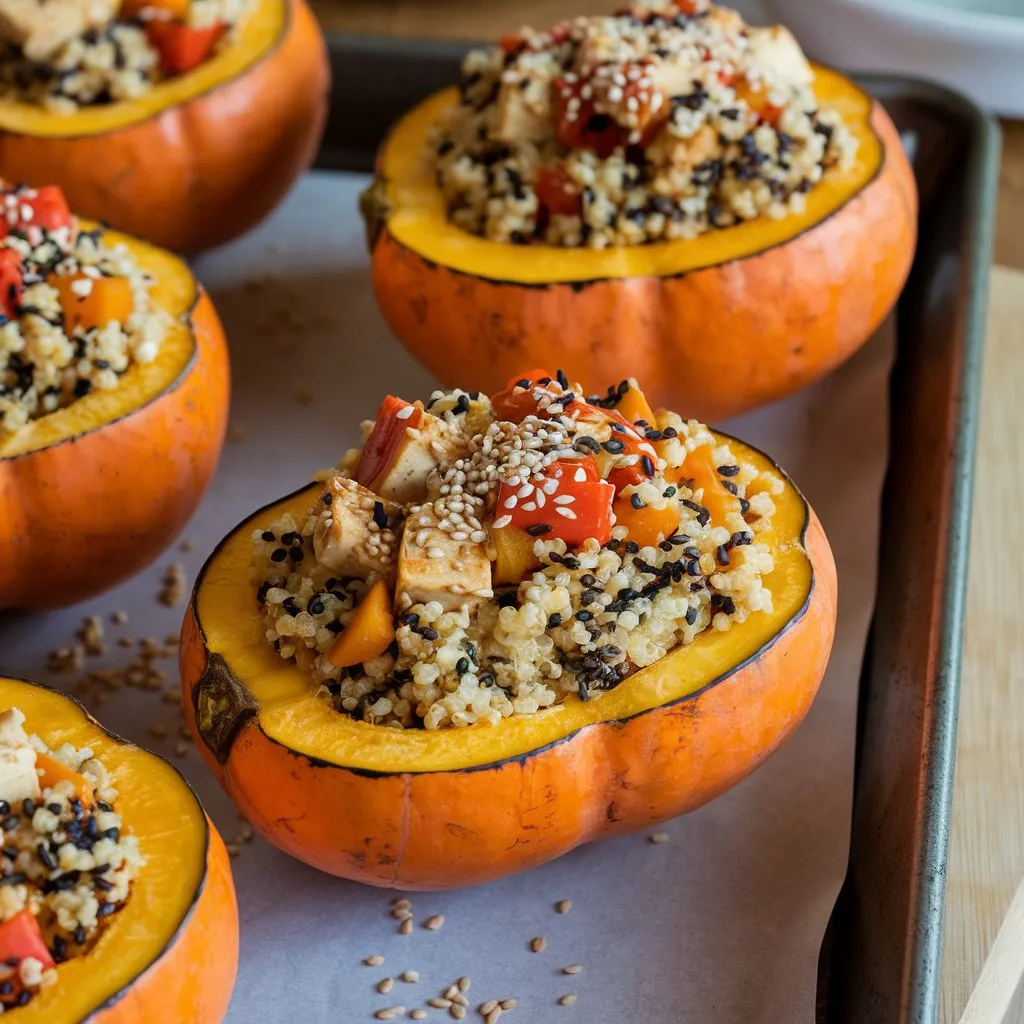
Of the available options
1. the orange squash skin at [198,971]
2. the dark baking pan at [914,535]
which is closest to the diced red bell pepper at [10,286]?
the orange squash skin at [198,971]

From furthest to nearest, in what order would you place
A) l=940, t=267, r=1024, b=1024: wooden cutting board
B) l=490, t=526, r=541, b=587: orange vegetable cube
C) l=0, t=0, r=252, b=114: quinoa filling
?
l=0, t=0, r=252, b=114: quinoa filling → l=940, t=267, r=1024, b=1024: wooden cutting board → l=490, t=526, r=541, b=587: orange vegetable cube

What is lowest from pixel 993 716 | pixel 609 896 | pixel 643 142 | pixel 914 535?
pixel 609 896

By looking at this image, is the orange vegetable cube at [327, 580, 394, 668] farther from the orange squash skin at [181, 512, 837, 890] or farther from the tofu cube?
the orange squash skin at [181, 512, 837, 890]

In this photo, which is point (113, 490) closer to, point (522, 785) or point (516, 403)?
point (516, 403)

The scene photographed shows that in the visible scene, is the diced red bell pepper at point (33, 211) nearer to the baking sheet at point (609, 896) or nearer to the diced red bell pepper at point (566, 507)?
the baking sheet at point (609, 896)

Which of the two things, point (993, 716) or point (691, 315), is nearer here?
point (993, 716)

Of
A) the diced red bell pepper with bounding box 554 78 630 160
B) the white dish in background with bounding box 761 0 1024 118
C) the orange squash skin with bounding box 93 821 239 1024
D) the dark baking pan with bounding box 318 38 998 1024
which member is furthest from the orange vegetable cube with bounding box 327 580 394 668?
the white dish in background with bounding box 761 0 1024 118

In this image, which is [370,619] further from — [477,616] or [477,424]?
[477,424]

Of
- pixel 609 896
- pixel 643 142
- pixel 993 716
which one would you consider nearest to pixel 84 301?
pixel 643 142
